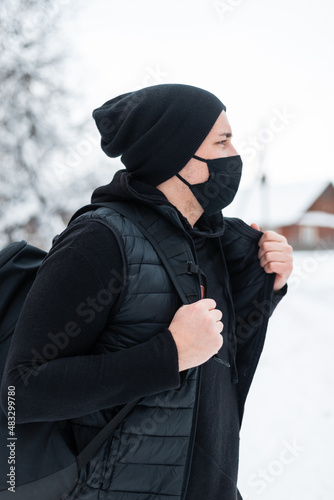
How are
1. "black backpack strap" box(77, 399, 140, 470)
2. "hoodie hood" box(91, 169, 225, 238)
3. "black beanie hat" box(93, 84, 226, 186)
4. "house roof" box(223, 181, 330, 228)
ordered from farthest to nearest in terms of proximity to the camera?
"house roof" box(223, 181, 330, 228) < "black beanie hat" box(93, 84, 226, 186) < "hoodie hood" box(91, 169, 225, 238) < "black backpack strap" box(77, 399, 140, 470)

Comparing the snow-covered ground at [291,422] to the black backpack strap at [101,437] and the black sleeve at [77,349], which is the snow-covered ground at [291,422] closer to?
the black backpack strap at [101,437]

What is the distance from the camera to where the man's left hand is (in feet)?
5.54

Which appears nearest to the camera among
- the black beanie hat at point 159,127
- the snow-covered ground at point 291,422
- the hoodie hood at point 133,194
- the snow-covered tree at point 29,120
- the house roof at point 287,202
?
the hoodie hood at point 133,194

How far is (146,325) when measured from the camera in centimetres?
123

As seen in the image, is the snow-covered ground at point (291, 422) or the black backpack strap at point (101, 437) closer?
the black backpack strap at point (101, 437)

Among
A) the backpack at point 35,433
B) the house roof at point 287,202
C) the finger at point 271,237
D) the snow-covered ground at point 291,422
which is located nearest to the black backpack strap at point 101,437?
the backpack at point 35,433

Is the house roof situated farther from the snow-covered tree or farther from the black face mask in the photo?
the black face mask

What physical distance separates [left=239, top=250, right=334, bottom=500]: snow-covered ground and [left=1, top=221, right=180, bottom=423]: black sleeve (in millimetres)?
2469

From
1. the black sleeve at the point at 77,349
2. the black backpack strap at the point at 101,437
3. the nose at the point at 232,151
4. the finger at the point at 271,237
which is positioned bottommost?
the black backpack strap at the point at 101,437

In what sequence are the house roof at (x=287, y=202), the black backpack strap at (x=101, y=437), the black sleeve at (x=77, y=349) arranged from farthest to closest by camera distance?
the house roof at (x=287, y=202)
the black backpack strap at (x=101, y=437)
the black sleeve at (x=77, y=349)

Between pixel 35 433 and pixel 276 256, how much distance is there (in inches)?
40.6

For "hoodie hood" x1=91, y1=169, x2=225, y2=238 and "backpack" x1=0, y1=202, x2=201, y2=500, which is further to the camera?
"hoodie hood" x1=91, y1=169, x2=225, y2=238

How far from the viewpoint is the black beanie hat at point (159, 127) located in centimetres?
147

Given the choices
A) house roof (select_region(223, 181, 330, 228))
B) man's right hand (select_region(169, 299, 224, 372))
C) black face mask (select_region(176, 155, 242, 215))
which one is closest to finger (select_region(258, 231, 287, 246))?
black face mask (select_region(176, 155, 242, 215))
